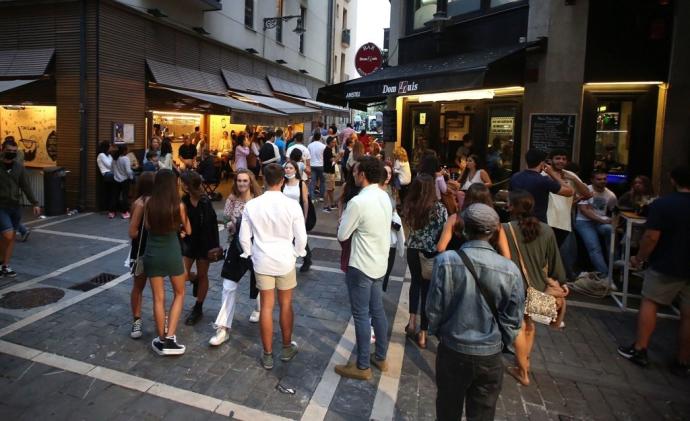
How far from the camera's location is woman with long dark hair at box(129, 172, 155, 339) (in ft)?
15.0

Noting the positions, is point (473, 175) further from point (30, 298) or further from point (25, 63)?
point (25, 63)

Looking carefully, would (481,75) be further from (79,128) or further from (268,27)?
(268,27)

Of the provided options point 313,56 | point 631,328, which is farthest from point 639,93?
point 313,56

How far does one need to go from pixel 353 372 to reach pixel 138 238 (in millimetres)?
2436

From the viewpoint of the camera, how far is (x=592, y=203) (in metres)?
7.28

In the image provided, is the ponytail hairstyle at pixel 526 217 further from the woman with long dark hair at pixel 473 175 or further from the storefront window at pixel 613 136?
the storefront window at pixel 613 136

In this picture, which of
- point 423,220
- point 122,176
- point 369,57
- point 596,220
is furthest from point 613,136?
point 122,176

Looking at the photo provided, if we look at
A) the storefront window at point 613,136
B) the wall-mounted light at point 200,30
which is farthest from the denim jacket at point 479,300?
the wall-mounted light at point 200,30

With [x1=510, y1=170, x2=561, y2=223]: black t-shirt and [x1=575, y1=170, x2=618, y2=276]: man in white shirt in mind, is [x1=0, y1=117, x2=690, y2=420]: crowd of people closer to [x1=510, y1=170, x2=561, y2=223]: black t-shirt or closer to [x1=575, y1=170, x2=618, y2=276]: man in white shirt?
[x1=510, y1=170, x2=561, y2=223]: black t-shirt

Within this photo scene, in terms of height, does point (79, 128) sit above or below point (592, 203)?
above

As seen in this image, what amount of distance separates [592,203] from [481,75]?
266cm

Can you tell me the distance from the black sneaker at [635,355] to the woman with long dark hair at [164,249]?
14.4ft

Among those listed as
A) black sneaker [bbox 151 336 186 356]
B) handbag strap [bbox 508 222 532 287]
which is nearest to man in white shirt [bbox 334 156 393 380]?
handbag strap [bbox 508 222 532 287]

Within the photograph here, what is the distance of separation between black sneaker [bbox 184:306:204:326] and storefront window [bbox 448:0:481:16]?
8664 millimetres
